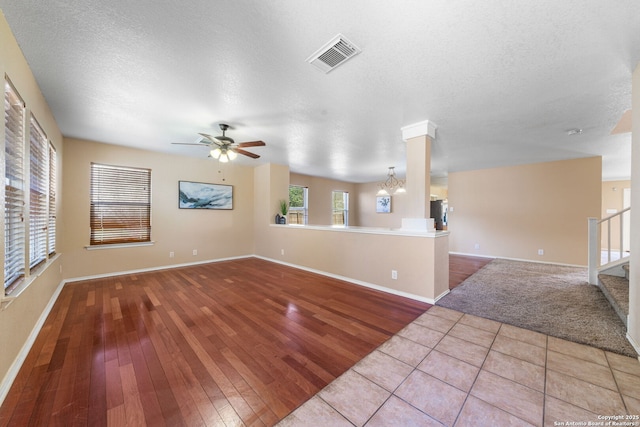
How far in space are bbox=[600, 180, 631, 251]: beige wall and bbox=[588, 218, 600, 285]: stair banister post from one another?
598cm

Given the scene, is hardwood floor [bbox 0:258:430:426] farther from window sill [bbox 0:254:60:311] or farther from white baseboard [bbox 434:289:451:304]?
window sill [bbox 0:254:60:311]

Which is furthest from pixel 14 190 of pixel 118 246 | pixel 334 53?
pixel 118 246

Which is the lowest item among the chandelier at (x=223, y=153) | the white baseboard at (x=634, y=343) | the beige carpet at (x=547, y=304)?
the beige carpet at (x=547, y=304)

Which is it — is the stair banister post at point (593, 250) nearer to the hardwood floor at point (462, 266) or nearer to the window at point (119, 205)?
the hardwood floor at point (462, 266)

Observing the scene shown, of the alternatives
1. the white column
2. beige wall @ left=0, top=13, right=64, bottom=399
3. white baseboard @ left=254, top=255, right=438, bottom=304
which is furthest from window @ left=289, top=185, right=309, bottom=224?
beige wall @ left=0, top=13, right=64, bottom=399

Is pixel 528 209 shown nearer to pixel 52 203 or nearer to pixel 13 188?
pixel 13 188

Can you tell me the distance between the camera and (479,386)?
159cm

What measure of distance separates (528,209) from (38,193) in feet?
28.1

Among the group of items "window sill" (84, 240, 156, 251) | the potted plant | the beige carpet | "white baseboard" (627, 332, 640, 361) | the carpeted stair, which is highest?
the potted plant

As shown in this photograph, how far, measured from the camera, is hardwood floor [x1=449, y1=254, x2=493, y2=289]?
413 cm

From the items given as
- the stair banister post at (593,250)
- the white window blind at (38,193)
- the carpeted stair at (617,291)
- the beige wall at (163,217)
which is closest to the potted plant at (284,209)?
the beige wall at (163,217)

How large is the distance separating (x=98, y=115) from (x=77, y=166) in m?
1.65

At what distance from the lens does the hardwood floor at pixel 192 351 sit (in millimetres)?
1405

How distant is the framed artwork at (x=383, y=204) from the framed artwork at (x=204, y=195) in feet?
17.8
